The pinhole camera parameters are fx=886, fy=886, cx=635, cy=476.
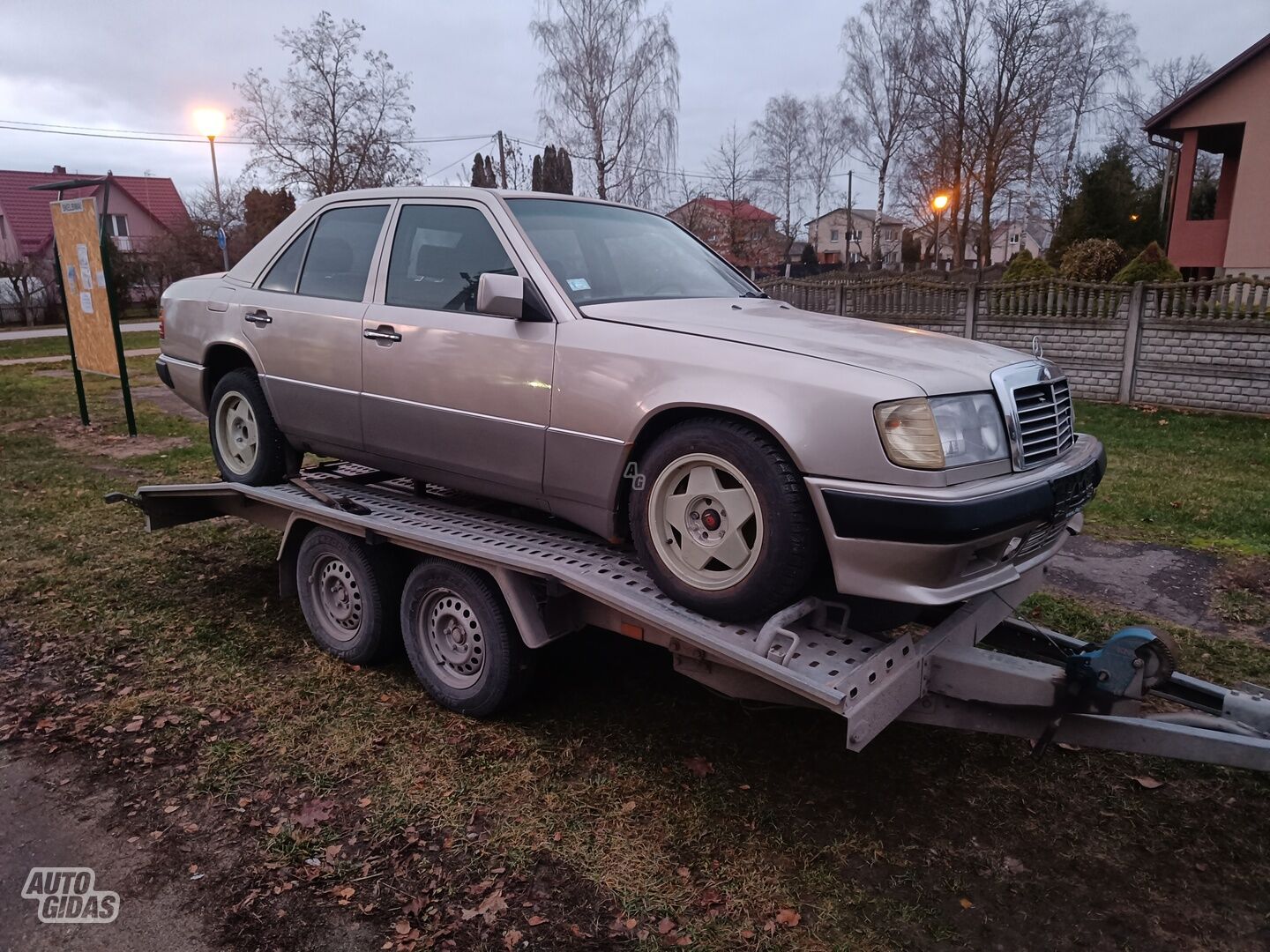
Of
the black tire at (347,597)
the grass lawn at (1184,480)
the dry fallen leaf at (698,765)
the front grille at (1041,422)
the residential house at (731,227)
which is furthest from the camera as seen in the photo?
the residential house at (731,227)

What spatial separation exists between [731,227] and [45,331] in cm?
2603

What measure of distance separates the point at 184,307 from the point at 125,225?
53.0 metres

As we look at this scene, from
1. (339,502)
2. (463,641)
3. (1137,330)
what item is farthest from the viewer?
(1137,330)

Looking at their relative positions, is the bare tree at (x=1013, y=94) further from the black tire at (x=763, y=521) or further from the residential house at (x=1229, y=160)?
the black tire at (x=763, y=521)

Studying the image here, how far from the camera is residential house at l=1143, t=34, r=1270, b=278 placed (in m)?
19.9

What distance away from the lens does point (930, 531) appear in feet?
8.91

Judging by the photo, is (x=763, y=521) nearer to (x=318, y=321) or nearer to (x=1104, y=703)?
(x=1104, y=703)

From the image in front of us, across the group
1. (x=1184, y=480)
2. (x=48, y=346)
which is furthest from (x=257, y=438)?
(x=48, y=346)

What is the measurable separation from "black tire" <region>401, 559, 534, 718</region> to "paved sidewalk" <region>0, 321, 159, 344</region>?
25760mm

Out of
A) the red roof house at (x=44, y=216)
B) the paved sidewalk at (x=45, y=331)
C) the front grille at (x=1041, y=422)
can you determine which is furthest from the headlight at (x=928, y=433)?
the red roof house at (x=44, y=216)

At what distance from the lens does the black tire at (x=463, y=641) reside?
3754 mm

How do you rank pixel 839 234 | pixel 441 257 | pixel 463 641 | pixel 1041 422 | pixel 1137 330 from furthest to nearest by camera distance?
1. pixel 839 234
2. pixel 1137 330
3. pixel 441 257
4. pixel 463 641
5. pixel 1041 422

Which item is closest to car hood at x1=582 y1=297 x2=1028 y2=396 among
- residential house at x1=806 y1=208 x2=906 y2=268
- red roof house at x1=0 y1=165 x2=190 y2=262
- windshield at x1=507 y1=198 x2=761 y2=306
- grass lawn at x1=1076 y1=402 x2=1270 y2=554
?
windshield at x1=507 y1=198 x2=761 y2=306

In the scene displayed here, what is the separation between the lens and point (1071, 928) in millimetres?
2754
